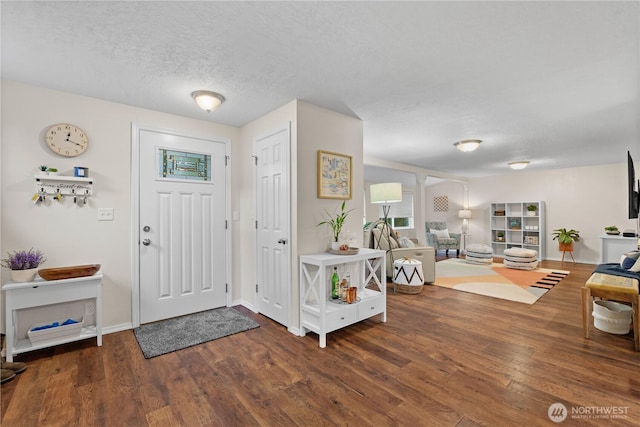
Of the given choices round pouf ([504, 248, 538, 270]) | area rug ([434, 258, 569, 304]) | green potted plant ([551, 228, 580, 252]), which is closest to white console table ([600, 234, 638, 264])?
green potted plant ([551, 228, 580, 252])

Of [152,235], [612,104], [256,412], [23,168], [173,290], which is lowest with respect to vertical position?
[256,412]

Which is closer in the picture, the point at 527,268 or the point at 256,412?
the point at 256,412

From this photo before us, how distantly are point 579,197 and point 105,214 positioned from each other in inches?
360

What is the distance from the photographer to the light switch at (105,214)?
2.83 m

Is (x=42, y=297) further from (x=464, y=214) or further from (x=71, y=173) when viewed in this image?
(x=464, y=214)

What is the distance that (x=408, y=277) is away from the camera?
4168 millimetres

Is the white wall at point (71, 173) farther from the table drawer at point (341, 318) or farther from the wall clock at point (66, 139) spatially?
the table drawer at point (341, 318)

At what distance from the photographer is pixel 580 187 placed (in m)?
6.91

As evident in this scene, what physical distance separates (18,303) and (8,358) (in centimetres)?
41

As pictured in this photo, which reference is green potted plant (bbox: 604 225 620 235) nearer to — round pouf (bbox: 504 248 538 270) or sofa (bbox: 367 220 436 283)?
round pouf (bbox: 504 248 538 270)

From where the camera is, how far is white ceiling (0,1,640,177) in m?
1.65

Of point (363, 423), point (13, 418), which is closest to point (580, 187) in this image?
point (363, 423)

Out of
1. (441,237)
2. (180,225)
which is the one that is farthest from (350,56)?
(441,237)

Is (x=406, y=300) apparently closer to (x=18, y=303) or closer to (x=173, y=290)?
(x=173, y=290)
